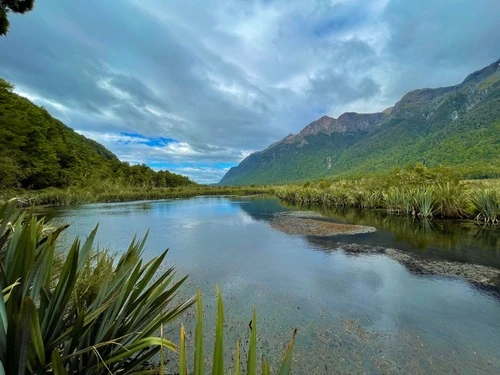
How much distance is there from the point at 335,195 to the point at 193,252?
76.5 ft

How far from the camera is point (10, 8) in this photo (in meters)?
8.02

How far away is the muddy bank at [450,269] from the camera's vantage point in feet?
23.1

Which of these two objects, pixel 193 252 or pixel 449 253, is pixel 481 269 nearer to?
pixel 449 253

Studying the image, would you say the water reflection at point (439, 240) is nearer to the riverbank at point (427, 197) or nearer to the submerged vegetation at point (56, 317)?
the riverbank at point (427, 197)

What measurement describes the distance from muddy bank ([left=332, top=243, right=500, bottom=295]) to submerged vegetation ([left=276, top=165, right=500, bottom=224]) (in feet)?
28.4

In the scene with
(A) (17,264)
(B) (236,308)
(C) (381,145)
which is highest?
(C) (381,145)

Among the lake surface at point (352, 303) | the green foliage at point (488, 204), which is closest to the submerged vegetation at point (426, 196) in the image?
the green foliage at point (488, 204)

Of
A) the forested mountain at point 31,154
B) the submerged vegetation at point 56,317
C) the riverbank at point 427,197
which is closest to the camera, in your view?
the submerged vegetation at point 56,317

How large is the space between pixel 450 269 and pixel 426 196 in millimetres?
11922

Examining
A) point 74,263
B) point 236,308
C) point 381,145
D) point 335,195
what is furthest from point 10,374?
point 381,145

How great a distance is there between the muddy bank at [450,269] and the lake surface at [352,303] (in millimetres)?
367

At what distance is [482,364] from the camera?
12.7 feet

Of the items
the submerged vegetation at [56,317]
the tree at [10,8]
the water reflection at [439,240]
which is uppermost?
the tree at [10,8]

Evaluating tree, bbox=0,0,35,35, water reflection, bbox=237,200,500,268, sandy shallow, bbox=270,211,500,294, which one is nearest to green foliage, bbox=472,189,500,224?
water reflection, bbox=237,200,500,268
